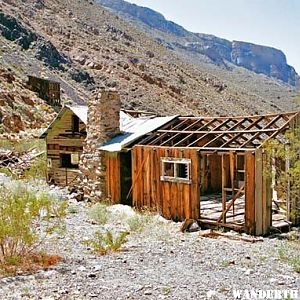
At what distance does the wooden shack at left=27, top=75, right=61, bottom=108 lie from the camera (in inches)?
1431

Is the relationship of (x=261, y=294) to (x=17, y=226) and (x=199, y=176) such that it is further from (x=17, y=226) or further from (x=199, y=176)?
(x=199, y=176)

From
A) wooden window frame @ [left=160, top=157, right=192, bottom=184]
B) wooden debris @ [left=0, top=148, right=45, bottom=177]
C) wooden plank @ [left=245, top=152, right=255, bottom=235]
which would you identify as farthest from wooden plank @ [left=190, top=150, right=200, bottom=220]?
wooden debris @ [left=0, top=148, right=45, bottom=177]

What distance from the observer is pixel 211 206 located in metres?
16.1

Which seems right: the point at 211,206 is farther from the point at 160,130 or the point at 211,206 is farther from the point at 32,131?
the point at 32,131

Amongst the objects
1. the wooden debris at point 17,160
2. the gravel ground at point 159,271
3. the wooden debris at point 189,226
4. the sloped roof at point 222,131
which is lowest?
the wooden debris at point 189,226

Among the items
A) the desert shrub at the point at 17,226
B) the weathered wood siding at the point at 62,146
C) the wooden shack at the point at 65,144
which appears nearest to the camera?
the desert shrub at the point at 17,226

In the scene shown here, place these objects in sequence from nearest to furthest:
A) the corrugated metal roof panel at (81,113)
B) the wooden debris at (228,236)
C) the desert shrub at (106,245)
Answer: the desert shrub at (106,245) < the wooden debris at (228,236) < the corrugated metal roof panel at (81,113)

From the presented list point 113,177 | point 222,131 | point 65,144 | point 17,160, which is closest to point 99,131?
point 113,177

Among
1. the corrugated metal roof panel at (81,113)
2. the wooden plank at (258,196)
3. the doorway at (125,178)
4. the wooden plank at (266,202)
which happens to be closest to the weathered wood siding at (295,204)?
the wooden plank at (266,202)

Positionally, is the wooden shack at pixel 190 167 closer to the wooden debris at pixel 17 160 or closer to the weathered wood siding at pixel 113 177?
the weathered wood siding at pixel 113 177

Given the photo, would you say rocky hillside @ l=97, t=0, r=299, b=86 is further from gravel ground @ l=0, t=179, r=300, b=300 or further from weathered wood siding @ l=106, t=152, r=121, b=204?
gravel ground @ l=0, t=179, r=300, b=300

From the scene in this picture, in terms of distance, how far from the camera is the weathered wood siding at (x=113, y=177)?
16875 millimetres

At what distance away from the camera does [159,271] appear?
816 centimetres

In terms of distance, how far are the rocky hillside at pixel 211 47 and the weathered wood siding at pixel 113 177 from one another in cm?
9813
